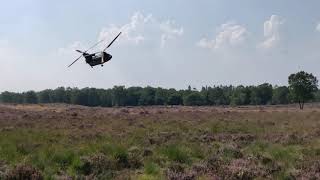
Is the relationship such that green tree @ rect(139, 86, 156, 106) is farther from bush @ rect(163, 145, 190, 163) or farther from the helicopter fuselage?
bush @ rect(163, 145, 190, 163)

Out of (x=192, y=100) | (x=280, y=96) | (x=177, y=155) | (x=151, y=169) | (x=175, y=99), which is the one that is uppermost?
(x=280, y=96)

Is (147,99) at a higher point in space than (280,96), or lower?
lower

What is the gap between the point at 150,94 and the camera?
198250 mm

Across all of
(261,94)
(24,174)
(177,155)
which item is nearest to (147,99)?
(261,94)

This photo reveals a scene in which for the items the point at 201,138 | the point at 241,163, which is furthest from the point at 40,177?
the point at 201,138

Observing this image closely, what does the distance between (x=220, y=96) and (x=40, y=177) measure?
7474 inches

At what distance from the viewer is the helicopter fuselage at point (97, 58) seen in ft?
96.8

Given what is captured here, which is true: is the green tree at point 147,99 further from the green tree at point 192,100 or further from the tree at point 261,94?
the tree at point 261,94

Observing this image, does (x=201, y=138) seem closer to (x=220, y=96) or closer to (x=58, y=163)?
(x=58, y=163)

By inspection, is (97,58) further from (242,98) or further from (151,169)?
(242,98)

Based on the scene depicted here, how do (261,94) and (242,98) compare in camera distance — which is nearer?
(242,98)

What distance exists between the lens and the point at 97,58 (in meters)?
30.0

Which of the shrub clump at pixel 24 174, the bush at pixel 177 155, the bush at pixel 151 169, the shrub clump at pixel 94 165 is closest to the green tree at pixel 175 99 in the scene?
the bush at pixel 177 155

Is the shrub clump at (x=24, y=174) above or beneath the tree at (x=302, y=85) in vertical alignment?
beneath
